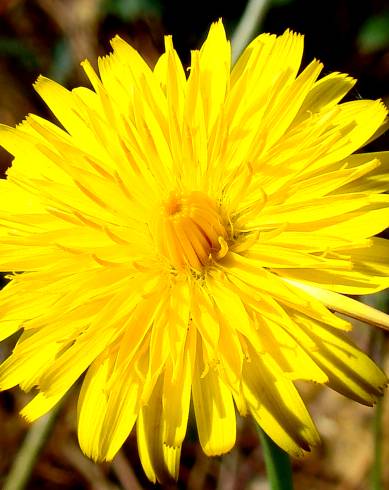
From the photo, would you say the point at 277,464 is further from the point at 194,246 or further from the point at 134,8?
the point at 134,8

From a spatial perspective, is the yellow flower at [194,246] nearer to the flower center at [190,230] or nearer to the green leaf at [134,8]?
the flower center at [190,230]

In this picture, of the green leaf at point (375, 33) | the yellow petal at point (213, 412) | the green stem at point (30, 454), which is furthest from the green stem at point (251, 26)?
the green stem at point (30, 454)

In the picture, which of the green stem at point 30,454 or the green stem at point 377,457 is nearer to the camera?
the green stem at point 377,457

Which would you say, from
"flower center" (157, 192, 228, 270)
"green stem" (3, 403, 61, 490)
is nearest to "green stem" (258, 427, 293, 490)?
"flower center" (157, 192, 228, 270)

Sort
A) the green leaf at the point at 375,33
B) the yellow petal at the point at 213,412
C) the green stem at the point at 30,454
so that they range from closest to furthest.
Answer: the yellow petal at the point at 213,412, the green stem at the point at 30,454, the green leaf at the point at 375,33

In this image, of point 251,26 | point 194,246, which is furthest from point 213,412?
point 251,26

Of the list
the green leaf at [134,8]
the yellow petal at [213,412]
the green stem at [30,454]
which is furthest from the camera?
the green leaf at [134,8]
